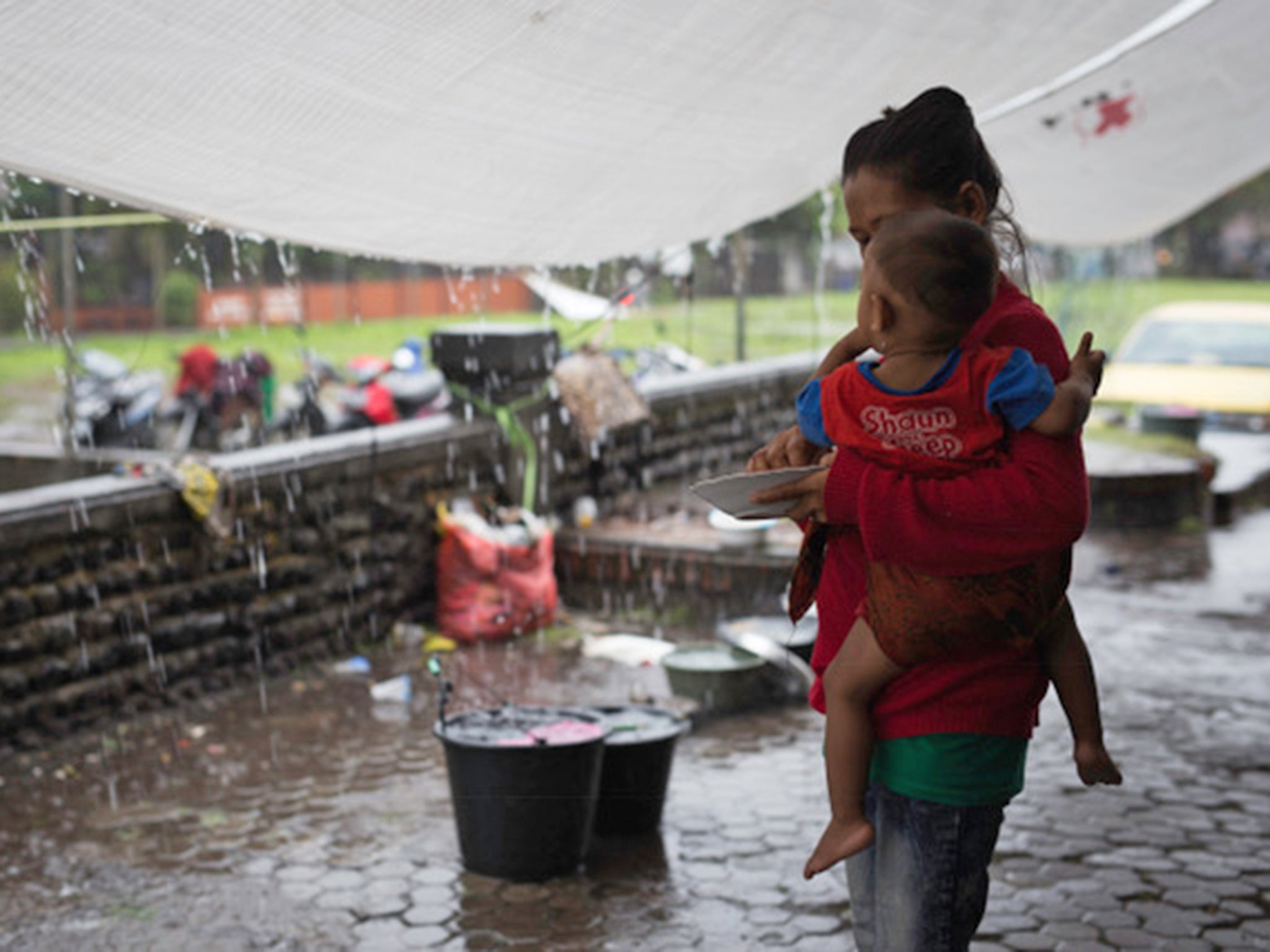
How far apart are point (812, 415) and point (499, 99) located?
152 cm

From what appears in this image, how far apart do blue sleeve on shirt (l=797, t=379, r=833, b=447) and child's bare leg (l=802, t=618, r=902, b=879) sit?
313 millimetres

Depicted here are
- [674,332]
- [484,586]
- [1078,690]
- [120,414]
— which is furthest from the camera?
[674,332]

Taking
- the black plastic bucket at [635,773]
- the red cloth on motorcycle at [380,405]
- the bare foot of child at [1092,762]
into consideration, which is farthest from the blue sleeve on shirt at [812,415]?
the red cloth on motorcycle at [380,405]

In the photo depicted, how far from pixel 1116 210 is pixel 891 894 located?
7.12 meters

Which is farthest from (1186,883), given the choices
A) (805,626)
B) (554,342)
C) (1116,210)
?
(554,342)

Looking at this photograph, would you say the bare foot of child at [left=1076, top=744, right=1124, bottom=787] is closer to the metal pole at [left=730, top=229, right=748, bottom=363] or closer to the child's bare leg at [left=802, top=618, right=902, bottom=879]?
the child's bare leg at [left=802, top=618, right=902, bottom=879]

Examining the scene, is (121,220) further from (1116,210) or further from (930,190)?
(1116,210)

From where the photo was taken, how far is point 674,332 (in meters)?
18.4

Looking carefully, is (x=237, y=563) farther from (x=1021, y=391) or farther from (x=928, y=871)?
(x=1021, y=391)

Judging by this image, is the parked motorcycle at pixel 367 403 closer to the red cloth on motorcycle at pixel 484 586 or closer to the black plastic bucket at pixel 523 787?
the red cloth on motorcycle at pixel 484 586

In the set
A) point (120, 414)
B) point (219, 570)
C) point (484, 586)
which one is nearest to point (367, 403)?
point (120, 414)

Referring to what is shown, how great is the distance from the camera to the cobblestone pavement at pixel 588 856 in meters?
5.18

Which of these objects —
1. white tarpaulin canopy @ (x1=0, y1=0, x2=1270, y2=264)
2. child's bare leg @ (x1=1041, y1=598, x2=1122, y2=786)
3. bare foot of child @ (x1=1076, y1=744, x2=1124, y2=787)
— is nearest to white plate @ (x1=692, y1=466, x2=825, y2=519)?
child's bare leg @ (x1=1041, y1=598, x2=1122, y2=786)

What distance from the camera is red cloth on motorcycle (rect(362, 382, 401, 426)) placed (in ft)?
45.4
